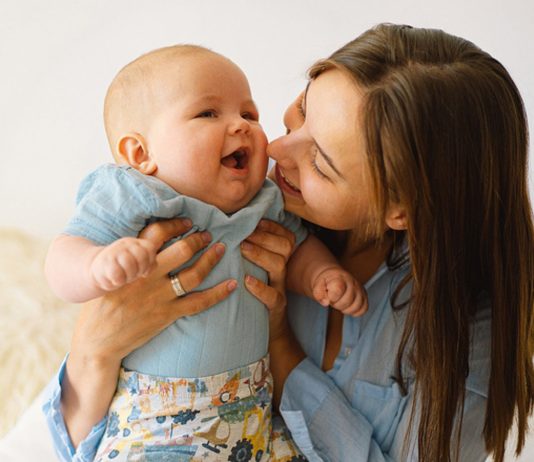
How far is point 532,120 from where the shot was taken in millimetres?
2328

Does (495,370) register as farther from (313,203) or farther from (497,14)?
(497,14)

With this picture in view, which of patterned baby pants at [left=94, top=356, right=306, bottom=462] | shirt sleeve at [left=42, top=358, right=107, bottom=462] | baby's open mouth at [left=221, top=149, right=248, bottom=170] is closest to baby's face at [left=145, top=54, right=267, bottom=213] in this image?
baby's open mouth at [left=221, top=149, right=248, bottom=170]

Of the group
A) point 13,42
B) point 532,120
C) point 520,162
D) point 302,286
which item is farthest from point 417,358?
point 13,42

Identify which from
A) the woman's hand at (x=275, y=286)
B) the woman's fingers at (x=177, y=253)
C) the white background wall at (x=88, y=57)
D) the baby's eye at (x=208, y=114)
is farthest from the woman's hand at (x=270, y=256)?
the white background wall at (x=88, y=57)

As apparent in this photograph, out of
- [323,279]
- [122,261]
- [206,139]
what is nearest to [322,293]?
[323,279]

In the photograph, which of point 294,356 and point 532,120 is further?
point 532,120

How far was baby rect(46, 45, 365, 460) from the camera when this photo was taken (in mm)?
1203

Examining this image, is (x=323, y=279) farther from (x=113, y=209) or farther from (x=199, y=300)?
(x=113, y=209)

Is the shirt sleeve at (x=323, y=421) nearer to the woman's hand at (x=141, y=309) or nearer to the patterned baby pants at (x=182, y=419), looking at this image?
the patterned baby pants at (x=182, y=419)

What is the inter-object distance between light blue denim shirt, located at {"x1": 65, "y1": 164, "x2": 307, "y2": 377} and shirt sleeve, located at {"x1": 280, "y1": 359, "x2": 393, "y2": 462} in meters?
0.16

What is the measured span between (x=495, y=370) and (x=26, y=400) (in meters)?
1.22

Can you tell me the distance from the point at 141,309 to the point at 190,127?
0.32m

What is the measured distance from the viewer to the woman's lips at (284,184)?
54.2 inches

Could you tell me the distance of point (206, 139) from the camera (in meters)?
1.27
